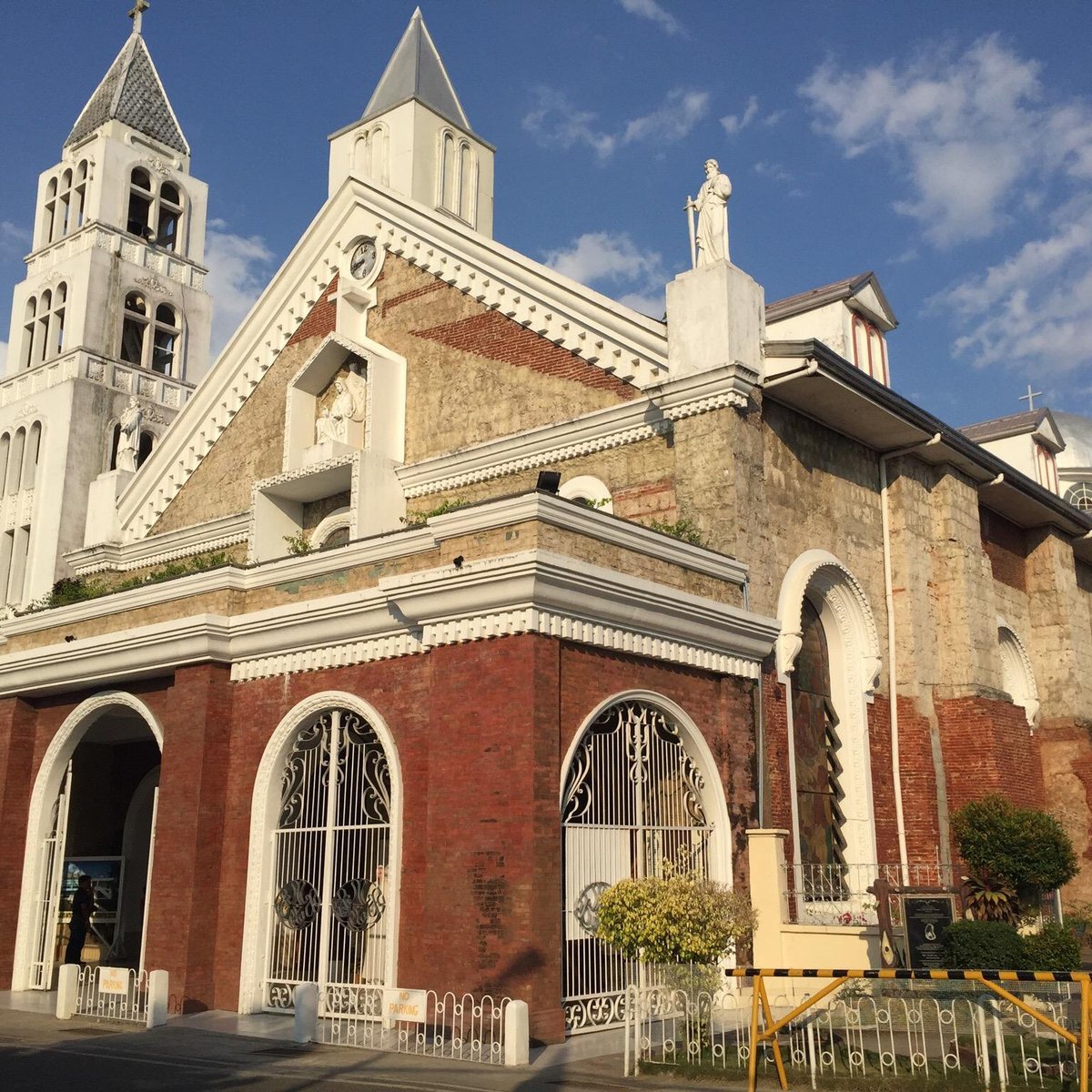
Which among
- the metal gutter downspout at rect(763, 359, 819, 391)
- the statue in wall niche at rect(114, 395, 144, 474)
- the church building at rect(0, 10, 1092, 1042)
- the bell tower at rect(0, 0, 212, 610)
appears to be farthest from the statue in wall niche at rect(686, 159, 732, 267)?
the bell tower at rect(0, 0, 212, 610)

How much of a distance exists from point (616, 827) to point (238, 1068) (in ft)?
17.0

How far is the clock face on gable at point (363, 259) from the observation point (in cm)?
2441

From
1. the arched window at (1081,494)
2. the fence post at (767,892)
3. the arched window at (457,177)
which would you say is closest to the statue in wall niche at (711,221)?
the fence post at (767,892)

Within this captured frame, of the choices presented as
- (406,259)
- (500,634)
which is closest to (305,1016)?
(500,634)

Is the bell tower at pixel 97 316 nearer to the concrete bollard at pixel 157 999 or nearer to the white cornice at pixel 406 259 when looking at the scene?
the white cornice at pixel 406 259

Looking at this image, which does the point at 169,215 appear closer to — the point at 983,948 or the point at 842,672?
the point at 842,672

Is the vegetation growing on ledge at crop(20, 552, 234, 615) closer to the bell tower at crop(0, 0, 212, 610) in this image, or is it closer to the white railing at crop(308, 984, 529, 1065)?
the white railing at crop(308, 984, 529, 1065)

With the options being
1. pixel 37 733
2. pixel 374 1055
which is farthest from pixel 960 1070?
pixel 37 733

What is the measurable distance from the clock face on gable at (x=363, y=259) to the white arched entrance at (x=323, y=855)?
10.9 m

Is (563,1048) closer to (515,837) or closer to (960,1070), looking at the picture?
(515,837)

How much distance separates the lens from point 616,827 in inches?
588

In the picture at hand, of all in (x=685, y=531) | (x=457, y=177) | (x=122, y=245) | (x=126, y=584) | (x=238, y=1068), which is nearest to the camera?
(x=238, y=1068)

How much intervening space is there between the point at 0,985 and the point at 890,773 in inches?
569

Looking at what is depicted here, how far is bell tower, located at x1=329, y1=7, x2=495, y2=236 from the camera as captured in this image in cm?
2780
